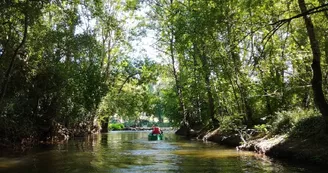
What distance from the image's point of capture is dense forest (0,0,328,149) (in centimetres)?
1395

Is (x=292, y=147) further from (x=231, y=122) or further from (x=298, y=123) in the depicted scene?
(x=231, y=122)

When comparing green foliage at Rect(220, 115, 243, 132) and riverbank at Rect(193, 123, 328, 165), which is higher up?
green foliage at Rect(220, 115, 243, 132)

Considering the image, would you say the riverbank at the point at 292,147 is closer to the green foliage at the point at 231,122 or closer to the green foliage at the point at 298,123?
the green foliage at the point at 298,123

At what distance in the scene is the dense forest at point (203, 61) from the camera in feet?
45.8

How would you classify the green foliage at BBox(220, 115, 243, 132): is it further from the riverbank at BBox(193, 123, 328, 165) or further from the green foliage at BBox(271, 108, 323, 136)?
the green foliage at BBox(271, 108, 323, 136)

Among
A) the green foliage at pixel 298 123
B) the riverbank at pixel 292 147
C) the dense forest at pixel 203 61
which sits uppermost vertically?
the dense forest at pixel 203 61

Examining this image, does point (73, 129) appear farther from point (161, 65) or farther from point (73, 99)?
point (161, 65)

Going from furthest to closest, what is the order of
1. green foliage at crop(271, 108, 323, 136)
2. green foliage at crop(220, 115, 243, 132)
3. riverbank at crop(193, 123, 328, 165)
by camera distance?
green foliage at crop(220, 115, 243, 132), green foliage at crop(271, 108, 323, 136), riverbank at crop(193, 123, 328, 165)

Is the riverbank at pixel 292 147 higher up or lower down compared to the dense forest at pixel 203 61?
lower down

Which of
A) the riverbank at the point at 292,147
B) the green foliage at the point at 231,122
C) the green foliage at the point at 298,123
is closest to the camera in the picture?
the riverbank at the point at 292,147

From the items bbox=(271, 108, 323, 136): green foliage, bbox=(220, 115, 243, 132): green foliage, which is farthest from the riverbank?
bbox=(220, 115, 243, 132): green foliage

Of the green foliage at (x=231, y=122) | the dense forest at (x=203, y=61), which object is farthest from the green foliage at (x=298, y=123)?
the green foliage at (x=231, y=122)

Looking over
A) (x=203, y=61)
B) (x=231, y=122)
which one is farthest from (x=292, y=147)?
(x=203, y=61)

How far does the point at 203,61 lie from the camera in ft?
88.0
